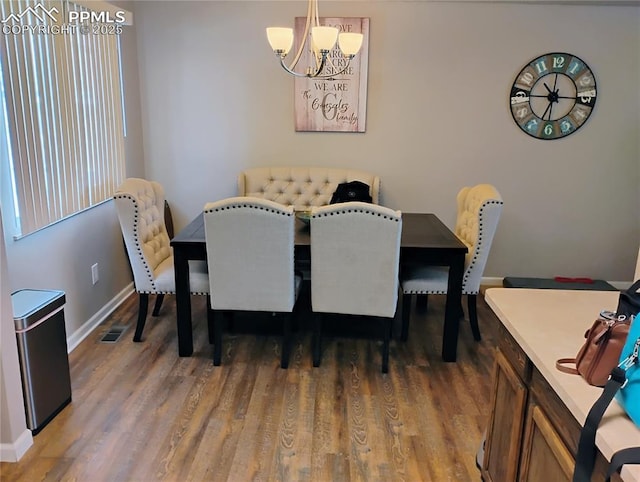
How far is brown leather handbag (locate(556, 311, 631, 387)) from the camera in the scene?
125 cm

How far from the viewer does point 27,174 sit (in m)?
2.83

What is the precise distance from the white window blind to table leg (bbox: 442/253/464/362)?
7.95 ft

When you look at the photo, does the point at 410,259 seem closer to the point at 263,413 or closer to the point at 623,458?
the point at 263,413

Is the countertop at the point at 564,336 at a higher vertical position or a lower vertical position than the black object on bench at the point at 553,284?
higher

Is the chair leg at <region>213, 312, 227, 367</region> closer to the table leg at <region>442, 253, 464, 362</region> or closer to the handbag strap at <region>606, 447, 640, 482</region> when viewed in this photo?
the table leg at <region>442, 253, 464, 362</region>

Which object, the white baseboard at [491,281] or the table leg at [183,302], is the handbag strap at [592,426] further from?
the white baseboard at [491,281]

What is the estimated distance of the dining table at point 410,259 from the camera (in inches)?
122

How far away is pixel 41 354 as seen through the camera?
2455 millimetres

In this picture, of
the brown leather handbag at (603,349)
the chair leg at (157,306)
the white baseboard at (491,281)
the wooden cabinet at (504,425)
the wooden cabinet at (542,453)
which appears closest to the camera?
the brown leather handbag at (603,349)

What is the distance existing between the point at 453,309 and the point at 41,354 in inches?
89.0

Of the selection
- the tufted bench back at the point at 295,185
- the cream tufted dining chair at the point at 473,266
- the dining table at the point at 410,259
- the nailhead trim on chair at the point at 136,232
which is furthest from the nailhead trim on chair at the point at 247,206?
the tufted bench back at the point at 295,185

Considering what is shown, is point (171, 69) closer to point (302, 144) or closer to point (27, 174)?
point (302, 144)

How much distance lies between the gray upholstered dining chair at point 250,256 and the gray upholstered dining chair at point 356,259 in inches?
6.5

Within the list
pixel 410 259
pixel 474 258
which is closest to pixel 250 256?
pixel 410 259
